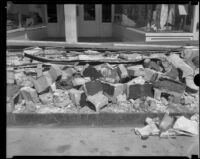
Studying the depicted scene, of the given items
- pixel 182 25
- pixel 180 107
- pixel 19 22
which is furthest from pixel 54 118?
pixel 19 22

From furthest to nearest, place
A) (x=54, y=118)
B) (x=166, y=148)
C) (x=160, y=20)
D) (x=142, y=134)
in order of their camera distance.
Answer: (x=160, y=20), (x=54, y=118), (x=142, y=134), (x=166, y=148)

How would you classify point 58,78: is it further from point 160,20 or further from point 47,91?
point 160,20

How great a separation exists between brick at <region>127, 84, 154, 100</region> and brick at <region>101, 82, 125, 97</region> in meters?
0.16

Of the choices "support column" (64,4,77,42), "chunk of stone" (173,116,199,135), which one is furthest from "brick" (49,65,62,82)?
"support column" (64,4,77,42)

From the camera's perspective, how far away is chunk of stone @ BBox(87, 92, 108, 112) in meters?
3.61

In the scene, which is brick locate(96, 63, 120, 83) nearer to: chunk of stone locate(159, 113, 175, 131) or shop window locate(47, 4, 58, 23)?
chunk of stone locate(159, 113, 175, 131)

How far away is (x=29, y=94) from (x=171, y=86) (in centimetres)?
279

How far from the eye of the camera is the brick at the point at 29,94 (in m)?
3.92

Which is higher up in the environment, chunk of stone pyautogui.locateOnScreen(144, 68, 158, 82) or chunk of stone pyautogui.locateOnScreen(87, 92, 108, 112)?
chunk of stone pyautogui.locateOnScreen(144, 68, 158, 82)

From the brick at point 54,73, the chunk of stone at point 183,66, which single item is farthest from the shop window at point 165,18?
the brick at point 54,73

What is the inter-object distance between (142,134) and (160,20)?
19.0 ft

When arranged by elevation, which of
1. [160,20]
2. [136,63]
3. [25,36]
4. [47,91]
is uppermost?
[160,20]

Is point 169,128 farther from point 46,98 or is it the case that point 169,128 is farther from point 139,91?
point 46,98

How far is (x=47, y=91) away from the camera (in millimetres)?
4156
